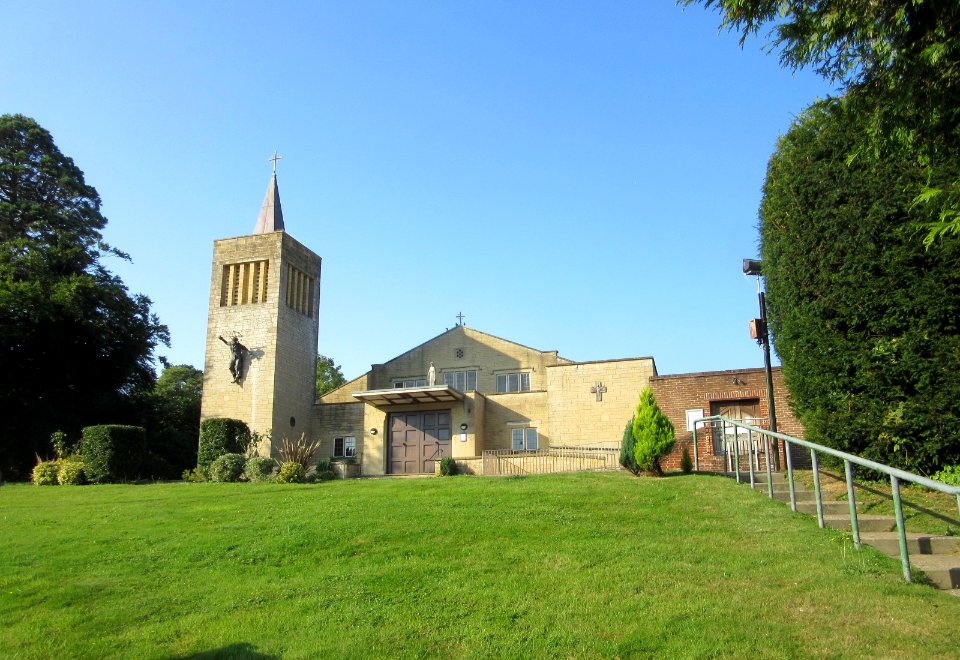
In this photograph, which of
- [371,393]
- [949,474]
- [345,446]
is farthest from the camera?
[345,446]

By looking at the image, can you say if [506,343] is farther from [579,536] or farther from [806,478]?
[579,536]

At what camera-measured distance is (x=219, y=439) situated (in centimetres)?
2594

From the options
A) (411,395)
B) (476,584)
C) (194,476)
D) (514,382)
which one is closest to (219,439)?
(194,476)

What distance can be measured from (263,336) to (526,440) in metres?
11.1

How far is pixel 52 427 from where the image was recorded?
30.9 m

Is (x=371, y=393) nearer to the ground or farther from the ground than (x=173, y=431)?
farther from the ground

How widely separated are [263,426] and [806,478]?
21.6 meters

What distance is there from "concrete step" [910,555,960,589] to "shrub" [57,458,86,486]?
2155 cm

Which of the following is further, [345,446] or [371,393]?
[345,446]

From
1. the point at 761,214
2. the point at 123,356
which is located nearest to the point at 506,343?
the point at 123,356

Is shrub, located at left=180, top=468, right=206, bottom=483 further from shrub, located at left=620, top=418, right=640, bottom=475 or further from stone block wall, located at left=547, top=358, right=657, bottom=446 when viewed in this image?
shrub, located at left=620, top=418, right=640, bottom=475

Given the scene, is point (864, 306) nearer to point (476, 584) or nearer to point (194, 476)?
point (476, 584)

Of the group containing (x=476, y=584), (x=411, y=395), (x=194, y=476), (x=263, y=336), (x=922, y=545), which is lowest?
(x=476, y=584)

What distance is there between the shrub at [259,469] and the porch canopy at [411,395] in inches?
252
